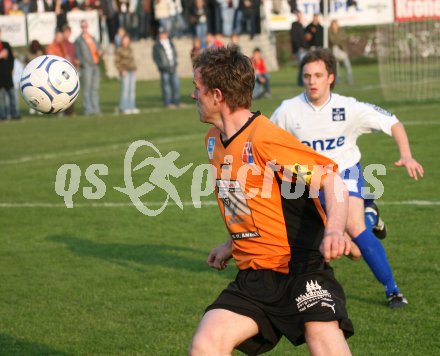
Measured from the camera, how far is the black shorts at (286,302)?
485 centimetres

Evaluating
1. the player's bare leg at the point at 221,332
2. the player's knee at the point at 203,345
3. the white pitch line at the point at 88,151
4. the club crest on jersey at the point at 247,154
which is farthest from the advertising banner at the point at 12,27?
the player's knee at the point at 203,345

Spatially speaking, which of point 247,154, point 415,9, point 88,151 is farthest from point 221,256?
point 415,9

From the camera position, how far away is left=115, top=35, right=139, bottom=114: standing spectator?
25766 millimetres

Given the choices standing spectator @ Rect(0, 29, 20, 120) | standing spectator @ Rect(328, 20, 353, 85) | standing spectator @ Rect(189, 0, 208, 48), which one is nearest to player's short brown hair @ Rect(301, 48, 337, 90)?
standing spectator @ Rect(0, 29, 20, 120)

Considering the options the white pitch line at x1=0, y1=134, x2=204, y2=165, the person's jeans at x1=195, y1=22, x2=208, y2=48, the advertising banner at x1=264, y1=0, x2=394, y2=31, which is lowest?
the white pitch line at x1=0, y1=134, x2=204, y2=165

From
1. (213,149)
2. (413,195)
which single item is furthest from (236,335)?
(413,195)

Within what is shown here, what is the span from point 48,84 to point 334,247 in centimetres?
421

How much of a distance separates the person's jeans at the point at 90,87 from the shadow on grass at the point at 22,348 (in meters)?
18.9

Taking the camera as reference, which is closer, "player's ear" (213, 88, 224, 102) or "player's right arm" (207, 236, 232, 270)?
"player's ear" (213, 88, 224, 102)

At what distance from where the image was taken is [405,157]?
24.5 ft

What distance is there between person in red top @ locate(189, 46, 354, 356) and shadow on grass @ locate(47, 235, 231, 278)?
407cm

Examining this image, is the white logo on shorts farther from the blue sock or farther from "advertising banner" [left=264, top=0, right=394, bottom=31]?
"advertising banner" [left=264, top=0, right=394, bottom=31]

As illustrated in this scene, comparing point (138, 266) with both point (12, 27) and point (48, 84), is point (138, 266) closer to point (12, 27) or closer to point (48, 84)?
point (48, 84)

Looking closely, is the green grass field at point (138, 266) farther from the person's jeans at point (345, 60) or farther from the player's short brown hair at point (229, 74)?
the person's jeans at point (345, 60)
